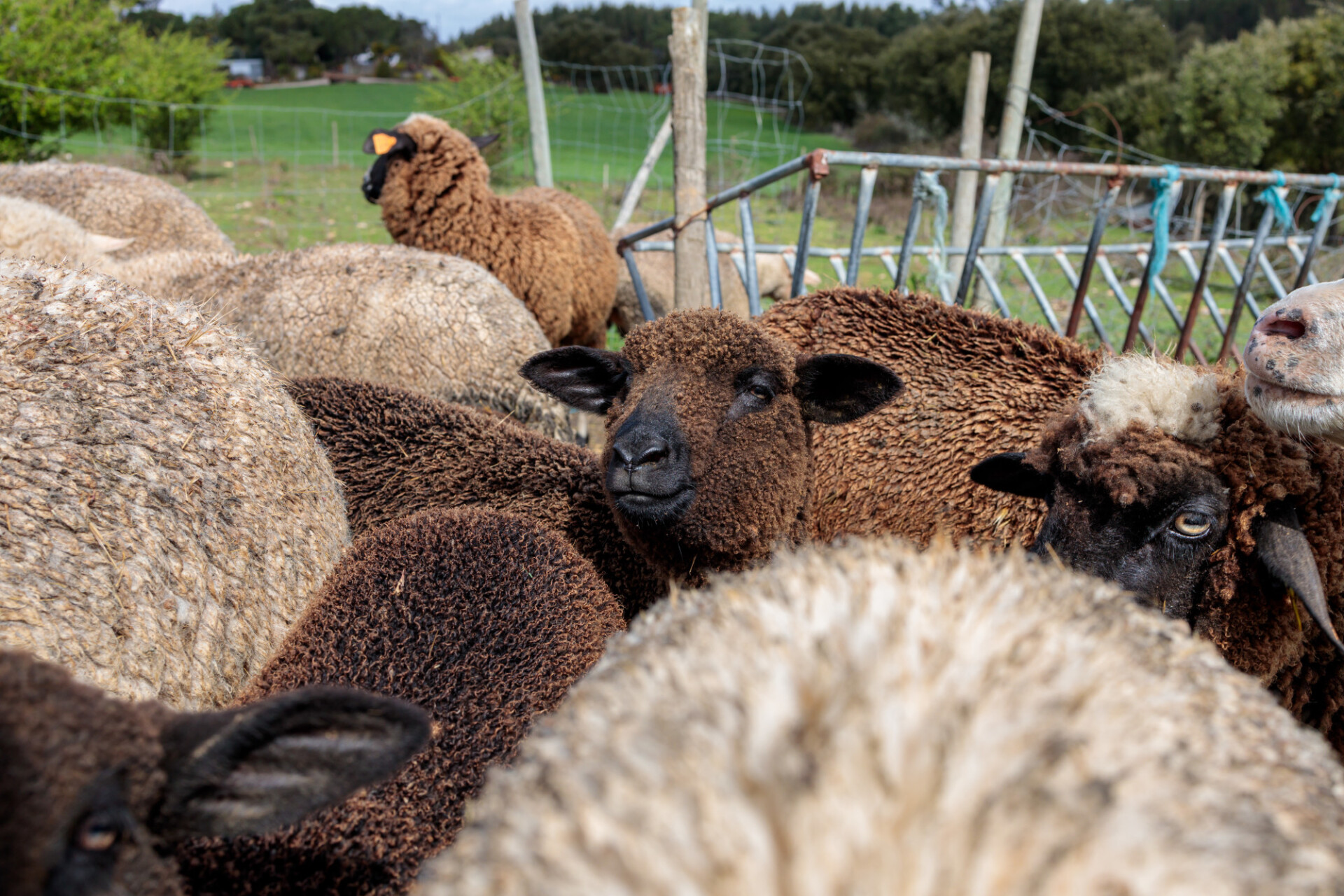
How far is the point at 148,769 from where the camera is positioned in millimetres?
1192

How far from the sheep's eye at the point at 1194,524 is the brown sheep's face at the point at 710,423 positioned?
0.96m

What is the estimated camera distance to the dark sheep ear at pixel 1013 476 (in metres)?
2.73

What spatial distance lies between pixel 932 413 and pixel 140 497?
2.85 meters

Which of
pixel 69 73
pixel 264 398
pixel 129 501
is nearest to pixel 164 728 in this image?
pixel 129 501

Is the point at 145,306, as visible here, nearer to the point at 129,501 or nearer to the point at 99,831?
the point at 129,501

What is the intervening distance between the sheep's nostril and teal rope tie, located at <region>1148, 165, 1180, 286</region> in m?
3.37

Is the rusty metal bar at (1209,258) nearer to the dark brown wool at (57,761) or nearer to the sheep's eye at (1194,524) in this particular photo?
the sheep's eye at (1194,524)

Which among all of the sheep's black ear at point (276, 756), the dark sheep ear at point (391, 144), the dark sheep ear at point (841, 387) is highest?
the dark sheep ear at point (391, 144)

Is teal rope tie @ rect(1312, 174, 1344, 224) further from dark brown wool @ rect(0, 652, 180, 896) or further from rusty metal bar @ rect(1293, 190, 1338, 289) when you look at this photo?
dark brown wool @ rect(0, 652, 180, 896)

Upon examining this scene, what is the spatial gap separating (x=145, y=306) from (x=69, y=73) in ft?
50.6

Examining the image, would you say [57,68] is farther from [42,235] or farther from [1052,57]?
[1052,57]

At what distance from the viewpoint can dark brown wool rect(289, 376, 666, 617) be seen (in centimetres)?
325

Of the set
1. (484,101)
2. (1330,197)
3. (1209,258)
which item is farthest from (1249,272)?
(484,101)

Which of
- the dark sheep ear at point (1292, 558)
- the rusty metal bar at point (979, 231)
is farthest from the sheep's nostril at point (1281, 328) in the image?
the rusty metal bar at point (979, 231)
